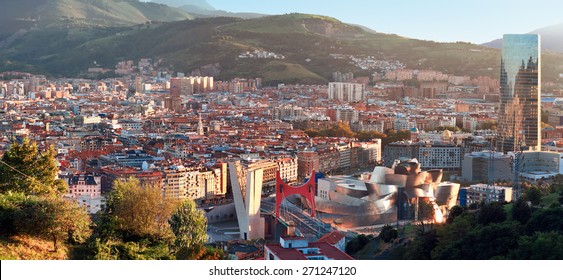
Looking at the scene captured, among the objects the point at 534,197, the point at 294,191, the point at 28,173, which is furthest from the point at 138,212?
the point at 294,191

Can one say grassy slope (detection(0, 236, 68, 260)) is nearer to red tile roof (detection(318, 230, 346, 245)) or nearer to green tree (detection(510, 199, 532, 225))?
red tile roof (detection(318, 230, 346, 245))

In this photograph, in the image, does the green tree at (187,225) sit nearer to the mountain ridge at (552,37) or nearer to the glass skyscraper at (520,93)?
the glass skyscraper at (520,93)

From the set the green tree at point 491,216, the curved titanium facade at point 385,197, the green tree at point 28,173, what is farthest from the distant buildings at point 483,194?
the green tree at point 28,173

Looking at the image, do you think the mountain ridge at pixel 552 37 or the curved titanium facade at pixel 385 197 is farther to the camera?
the mountain ridge at pixel 552 37

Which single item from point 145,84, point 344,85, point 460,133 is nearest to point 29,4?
point 145,84

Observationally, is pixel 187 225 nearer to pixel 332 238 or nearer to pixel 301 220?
pixel 332 238

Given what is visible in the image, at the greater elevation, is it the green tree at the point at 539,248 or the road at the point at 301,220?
the green tree at the point at 539,248

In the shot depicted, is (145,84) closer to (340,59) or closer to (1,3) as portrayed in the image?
(340,59)
